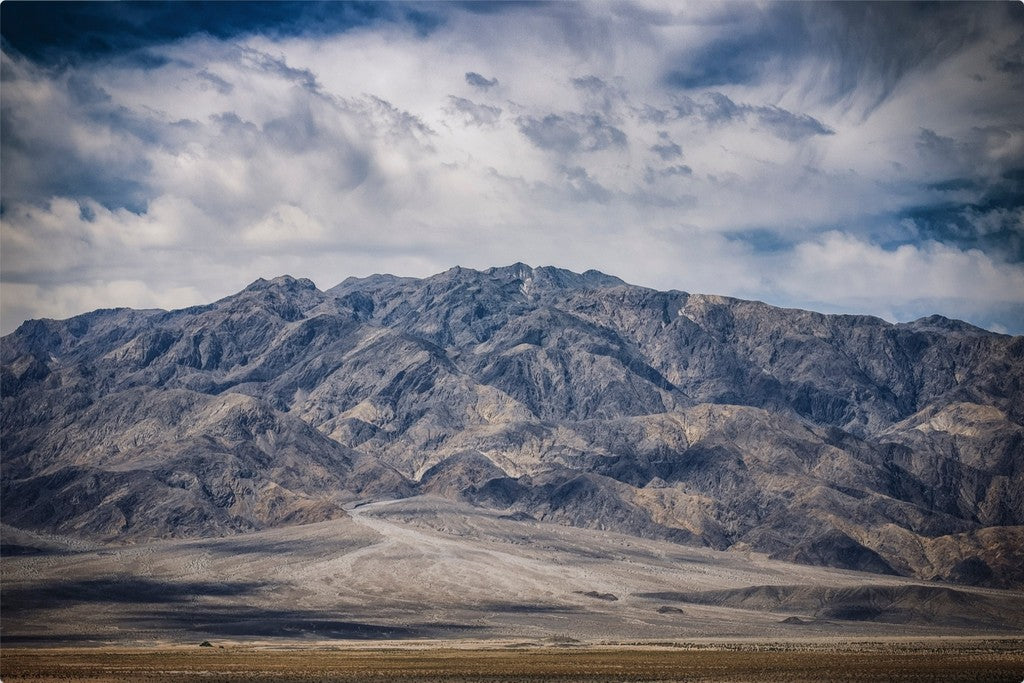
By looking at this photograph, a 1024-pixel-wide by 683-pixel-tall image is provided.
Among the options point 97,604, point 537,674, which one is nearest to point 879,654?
point 537,674

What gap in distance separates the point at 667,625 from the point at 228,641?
68.1 meters

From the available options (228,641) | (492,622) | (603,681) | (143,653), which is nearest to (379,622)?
(492,622)

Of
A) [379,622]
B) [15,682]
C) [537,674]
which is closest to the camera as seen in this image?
[15,682]

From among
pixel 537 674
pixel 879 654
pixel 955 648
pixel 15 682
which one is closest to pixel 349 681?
pixel 537 674

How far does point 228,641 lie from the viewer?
15575 cm

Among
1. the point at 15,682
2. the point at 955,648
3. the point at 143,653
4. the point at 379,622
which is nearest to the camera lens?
the point at 15,682

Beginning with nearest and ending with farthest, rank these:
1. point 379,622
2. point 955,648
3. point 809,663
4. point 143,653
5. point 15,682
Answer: point 15,682 < point 809,663 < point 143,653 < point 955,648 < point 379,622

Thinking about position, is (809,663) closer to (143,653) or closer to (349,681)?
(349,681)

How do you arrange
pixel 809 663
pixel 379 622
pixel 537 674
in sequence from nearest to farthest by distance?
pixel 537 674 → pixel 809 663 → pixel 379 622

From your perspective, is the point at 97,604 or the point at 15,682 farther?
the point at 97,604

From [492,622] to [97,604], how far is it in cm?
5912

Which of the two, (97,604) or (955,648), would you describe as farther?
(97,604)

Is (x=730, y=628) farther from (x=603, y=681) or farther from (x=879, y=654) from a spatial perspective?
(x=603, y=681)

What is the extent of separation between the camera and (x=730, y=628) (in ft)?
611
